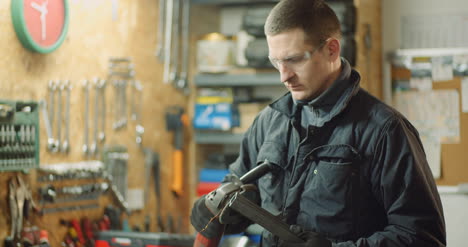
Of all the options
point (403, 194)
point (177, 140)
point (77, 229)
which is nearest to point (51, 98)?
point (77, 229)

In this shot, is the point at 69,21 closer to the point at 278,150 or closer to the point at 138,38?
the point at 138,38

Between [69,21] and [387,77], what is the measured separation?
2265 mm

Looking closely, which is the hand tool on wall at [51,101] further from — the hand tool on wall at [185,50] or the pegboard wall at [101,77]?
the hand tool on wall at [185,50]

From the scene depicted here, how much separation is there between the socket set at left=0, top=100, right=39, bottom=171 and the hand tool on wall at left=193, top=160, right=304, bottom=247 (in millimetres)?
1161

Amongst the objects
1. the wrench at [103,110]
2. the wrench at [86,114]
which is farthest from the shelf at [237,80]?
the wrench at [86,114]

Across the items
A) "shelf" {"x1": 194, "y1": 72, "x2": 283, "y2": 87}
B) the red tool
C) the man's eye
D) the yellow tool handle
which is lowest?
the red tool

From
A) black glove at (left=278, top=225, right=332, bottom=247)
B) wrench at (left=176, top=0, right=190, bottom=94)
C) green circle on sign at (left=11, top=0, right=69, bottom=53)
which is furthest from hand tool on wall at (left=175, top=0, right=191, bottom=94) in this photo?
black glove at (left=278, top=225, right=332, bottom=247)

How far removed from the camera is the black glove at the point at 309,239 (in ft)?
5.86

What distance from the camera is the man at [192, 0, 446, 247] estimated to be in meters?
1.77

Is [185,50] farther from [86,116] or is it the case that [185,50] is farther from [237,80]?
[86,116]

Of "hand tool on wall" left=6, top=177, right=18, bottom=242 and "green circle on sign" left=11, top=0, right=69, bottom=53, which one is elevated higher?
"green circle on sign" left=11, top=0, right=69, bottom=53

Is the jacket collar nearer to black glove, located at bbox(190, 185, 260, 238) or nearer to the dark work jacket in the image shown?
the dark work jacket

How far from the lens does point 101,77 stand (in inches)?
143

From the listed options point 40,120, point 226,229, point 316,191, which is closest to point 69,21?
point 40,120
